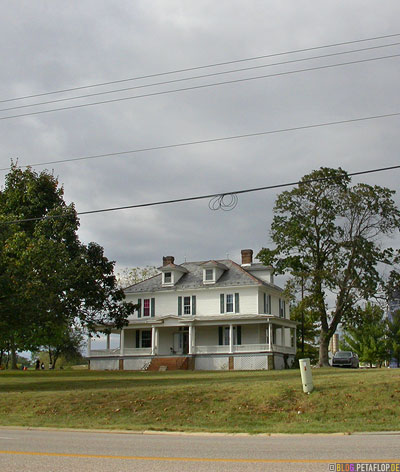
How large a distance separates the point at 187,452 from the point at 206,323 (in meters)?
37.7

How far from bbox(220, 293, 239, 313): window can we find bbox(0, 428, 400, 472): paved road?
3432cm

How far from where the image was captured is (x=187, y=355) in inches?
1916

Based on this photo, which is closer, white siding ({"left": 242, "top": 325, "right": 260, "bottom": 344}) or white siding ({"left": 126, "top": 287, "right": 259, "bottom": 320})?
white siding ({"left": 126, "top": 287, "right": 259, "bottom": 320})

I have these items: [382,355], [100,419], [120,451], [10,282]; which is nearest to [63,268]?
[10,282]

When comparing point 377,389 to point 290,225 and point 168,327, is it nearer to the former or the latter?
point 290,225

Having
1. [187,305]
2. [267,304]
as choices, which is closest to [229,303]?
[267,304]

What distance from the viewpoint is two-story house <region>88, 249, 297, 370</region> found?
47656 millimetres

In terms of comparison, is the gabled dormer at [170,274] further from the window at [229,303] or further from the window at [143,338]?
the window at [229,303]

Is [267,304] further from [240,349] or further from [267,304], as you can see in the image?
[240,349]


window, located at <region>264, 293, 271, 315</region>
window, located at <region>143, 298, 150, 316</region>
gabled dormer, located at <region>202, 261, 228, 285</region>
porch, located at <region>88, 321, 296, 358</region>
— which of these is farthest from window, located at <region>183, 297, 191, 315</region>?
window, located at <region>264, 293, 271, 315</region>

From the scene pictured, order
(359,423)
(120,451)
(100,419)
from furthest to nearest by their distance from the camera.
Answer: (100,419) → (359,423) → (120,451)

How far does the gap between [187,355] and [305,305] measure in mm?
11023

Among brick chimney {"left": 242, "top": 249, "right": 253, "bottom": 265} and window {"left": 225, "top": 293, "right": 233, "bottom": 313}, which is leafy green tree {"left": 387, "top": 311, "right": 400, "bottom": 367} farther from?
window {"left": 225, "top": 293, "right": 233, "bottom": 313}

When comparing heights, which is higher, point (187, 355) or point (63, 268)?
point (63, 268)
